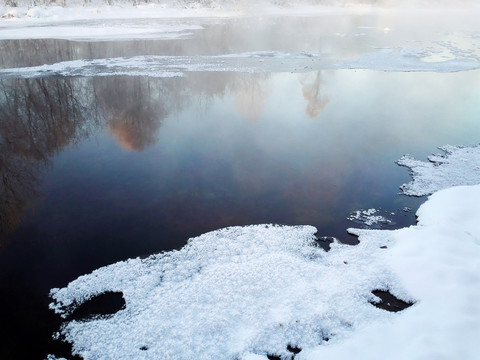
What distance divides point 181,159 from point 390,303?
6029 millimetres

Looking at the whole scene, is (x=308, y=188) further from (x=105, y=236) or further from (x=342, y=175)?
(x=105, y=236)

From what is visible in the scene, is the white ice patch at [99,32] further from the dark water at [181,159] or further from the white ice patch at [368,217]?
the white ice patch at [368,217]

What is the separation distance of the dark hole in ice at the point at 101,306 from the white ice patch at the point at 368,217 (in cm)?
430

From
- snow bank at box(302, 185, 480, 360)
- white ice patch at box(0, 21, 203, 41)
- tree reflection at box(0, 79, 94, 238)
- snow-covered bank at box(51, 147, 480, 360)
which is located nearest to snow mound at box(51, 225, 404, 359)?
snow-covered bank at box(51, 147, 480, 360)

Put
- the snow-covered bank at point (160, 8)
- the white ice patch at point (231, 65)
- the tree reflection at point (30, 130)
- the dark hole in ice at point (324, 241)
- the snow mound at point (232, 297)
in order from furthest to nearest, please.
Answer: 1. the snow-covered bank at point (160, 8)
2. the white ice patch at point (231, 65)
3. the tree reflection at point (30, 130)
4. the dark hole in ice at point (324, 241)
5. the snow mound at point (232, 297)

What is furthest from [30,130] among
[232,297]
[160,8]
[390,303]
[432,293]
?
[160,8]

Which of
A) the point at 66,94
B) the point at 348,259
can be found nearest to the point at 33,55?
the point at 66,94

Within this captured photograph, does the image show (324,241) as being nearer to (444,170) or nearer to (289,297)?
(289,297)

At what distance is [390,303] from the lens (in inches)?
189

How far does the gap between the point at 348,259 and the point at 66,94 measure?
40.4ft

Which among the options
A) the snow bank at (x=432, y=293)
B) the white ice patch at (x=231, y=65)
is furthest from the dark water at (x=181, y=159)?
the white ice patch at (x=231, y=65)

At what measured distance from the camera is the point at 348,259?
5.59m

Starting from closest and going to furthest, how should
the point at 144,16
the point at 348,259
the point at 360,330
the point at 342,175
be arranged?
the point at 360,330
the point at 348,259
the point at 342,175
the point at 144,16

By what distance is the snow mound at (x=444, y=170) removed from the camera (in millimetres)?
7895
